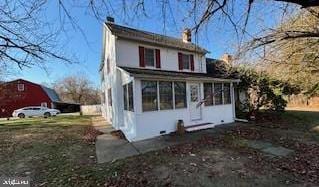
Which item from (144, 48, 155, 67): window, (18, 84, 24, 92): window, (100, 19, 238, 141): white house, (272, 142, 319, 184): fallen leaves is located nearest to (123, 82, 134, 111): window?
(100, 19, 238, 141): white house

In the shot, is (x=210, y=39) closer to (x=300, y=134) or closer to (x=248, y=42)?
(x=248, y=42)

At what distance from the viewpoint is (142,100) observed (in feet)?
36.0

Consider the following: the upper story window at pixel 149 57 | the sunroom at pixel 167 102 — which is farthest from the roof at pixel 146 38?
the sunroom at pixel 167 102

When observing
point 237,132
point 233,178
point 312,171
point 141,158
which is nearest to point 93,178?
point 141,158

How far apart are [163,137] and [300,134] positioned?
6557 millimetres

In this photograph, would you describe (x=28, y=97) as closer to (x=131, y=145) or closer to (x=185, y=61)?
(x=185, y=61)

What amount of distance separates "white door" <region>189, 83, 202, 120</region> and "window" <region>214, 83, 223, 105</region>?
4.80ft

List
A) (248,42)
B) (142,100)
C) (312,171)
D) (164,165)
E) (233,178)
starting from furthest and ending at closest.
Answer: (142,100)
(164,165)
(312,171)
(233,178)
(248,42)

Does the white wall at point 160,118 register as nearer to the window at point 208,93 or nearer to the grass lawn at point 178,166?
the window at point 208,93

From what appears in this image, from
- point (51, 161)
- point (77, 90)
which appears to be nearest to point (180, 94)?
point (51, 161)

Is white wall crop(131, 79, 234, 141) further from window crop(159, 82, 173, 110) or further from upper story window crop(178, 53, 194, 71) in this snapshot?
upper story window crop(178, 53, 194, 71)

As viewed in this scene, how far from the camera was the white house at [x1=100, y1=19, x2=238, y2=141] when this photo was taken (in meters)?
11.1

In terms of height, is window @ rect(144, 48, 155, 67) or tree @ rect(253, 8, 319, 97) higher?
window @ rect(144, 48, 155, 67)

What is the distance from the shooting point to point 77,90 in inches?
2329
